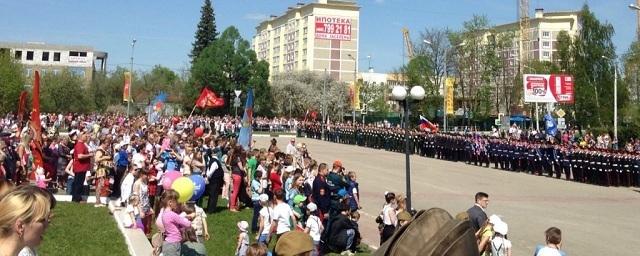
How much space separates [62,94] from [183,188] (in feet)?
233

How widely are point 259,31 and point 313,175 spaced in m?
142

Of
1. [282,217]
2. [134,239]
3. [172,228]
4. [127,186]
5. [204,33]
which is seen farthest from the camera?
[204,33]

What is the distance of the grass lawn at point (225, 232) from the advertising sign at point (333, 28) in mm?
111462

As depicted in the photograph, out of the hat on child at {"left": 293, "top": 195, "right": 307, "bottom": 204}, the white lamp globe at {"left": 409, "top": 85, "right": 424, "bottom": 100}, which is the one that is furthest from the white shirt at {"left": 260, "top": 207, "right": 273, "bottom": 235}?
the white lamp globe at {"left": 409, "top": 85, "right": 424, "bottom": 100}

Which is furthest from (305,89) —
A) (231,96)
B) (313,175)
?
(313,175)

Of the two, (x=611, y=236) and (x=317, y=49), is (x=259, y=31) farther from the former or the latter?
(x=611, y=236)

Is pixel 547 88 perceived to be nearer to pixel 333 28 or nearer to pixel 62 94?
pixel 62 94

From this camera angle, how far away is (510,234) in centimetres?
1366

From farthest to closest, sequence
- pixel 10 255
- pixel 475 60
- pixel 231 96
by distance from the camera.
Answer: pixel 231 96, pixel 475 60, pixel 10 255

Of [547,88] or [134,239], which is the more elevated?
[547,88]

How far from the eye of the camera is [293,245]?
430 centimetres

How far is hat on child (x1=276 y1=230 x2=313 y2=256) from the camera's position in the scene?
4273 mm

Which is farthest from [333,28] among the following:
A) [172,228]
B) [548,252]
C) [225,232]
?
[548,252]

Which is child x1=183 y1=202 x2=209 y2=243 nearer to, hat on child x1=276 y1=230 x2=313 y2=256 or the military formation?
hat on child x1=276 y1=230 x2=313 y2=256
